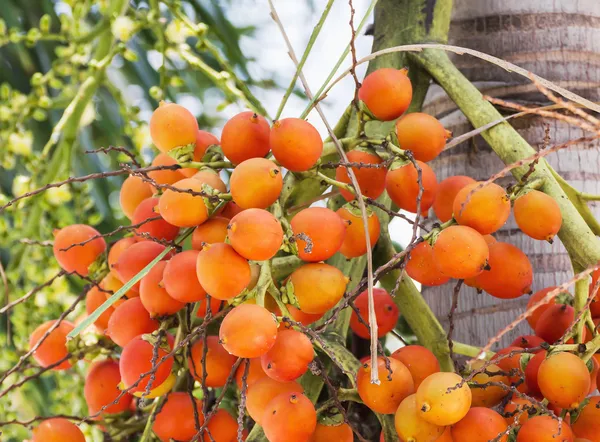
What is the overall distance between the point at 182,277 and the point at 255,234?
12cm

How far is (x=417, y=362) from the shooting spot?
2.80 ft

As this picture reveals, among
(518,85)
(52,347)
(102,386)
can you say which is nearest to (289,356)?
(102,386)

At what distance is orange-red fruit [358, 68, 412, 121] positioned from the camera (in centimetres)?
94

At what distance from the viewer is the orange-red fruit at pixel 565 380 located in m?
0.77

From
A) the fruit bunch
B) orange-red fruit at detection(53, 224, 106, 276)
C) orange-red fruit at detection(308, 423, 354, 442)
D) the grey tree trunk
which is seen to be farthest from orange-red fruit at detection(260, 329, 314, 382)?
the grey tree trunk

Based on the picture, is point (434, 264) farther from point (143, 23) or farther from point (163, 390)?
point (143, 23)

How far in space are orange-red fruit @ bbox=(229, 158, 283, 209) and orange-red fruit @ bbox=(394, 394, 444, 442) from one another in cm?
26

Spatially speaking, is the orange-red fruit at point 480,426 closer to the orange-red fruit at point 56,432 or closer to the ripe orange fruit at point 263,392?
the ripe orange fruit at point 263,392

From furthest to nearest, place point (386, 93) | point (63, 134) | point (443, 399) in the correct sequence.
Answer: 1. point (63, 134)
2. point (386, 93)
3. point (443, 399)

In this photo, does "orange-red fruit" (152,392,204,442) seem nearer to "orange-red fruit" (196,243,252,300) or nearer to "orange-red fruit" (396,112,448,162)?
"orange-red fruit" (196,243,252,300)

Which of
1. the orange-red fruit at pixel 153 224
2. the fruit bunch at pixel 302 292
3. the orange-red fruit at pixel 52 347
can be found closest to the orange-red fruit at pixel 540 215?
the fruit bunch at pixel 302 292

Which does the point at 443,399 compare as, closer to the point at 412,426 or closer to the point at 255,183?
the point at 412,426

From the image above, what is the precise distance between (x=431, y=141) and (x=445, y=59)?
0.22 meters

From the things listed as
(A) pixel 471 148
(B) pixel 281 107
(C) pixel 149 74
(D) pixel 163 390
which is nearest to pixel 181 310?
(D) pixel 163 390
